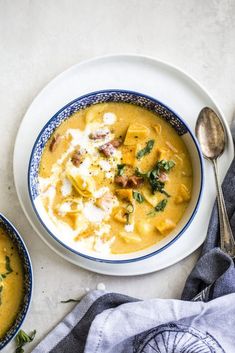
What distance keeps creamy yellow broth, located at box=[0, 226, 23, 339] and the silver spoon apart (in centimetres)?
103

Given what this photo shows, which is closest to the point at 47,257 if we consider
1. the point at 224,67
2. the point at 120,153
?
the point at 120,153

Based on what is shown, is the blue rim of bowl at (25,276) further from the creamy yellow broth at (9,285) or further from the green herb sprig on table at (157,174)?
the green herb sprig on table at (157,174)

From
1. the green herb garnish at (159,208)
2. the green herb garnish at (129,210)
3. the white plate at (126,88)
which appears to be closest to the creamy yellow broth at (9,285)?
the white plate at (126,88)

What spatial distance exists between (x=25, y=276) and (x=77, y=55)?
3.75 feet

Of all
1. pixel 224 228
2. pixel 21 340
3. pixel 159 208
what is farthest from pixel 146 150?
pixel 21 340

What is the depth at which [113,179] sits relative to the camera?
288 centimetres

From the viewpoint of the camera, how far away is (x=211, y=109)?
2.91 m

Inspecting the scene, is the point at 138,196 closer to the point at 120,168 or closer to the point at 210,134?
the point at 120,168

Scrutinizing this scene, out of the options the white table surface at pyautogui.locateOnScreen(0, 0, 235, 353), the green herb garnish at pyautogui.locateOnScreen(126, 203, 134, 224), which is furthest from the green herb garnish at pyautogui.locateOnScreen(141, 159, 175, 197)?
the white table surface at pyautogui.locateOnScreen(0, 0, 235, 353)

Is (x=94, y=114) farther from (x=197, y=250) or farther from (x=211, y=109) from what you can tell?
(x=197, y=250)

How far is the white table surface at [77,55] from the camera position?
117 inches

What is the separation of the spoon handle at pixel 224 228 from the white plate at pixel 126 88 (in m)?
0.07

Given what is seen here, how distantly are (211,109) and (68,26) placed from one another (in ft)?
2.76

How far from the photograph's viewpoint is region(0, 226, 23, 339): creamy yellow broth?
293cm
